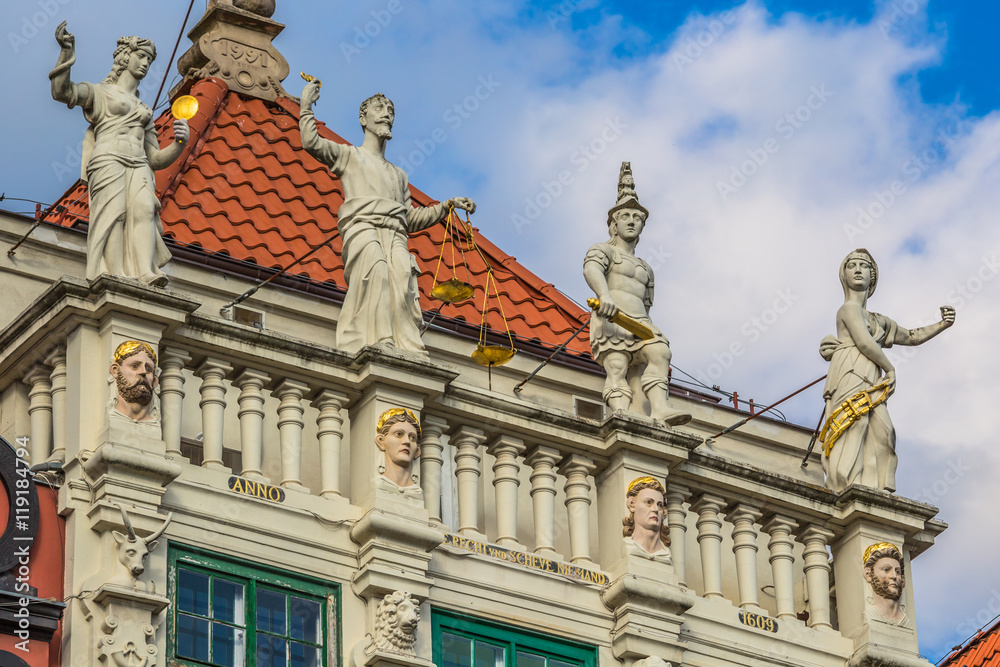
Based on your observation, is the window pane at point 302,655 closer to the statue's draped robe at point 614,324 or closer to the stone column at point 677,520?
the stone column at point 677,520

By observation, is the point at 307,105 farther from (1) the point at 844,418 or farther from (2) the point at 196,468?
(1) the point at 844,418

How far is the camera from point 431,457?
28094mm

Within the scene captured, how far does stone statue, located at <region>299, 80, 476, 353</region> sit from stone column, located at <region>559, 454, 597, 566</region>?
2.05 m

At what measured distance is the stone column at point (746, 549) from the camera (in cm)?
2939

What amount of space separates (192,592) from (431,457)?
3344mm

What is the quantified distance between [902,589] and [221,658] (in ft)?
27.3

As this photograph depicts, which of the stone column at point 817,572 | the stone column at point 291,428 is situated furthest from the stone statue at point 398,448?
the stone column at point 817,572

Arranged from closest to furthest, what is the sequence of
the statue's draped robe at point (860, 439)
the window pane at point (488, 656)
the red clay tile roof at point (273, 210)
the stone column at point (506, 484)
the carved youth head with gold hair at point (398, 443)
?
1. the window pane at point (488, 656)
2. the carved youth head with gold hair at point (398, 443)
3. the stone column at point (506, 484)
4. the statue's draped robe at point (860, 439)
5. the red clay tile roof at point (273, 210)

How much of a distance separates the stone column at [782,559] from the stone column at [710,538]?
657 millimetres

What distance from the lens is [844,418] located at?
30.8 metres

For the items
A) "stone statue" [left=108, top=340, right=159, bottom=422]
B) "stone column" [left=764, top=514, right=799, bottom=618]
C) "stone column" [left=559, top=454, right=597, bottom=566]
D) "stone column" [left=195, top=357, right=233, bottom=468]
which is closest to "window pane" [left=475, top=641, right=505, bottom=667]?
"stone column" [left=559, top=454, right=597, bottom=566]

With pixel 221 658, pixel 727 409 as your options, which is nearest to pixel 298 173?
pixel 727 409

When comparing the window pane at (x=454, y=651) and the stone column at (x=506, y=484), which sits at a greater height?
the stone column at (x=506, y=484)

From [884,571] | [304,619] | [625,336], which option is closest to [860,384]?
[884,571]
